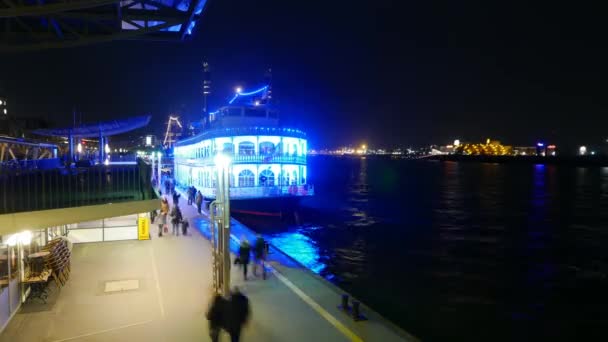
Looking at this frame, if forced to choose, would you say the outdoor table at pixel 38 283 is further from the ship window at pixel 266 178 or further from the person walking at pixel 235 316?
the ship window at pixel 266 178

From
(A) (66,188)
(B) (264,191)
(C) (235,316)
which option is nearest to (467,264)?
(B) (264,191)

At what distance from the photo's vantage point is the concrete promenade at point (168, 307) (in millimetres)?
7953

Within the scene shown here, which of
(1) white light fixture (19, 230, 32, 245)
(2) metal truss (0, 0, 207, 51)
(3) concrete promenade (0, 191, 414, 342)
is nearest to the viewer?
(3) concrete promenade (0, 191, 414, 342)

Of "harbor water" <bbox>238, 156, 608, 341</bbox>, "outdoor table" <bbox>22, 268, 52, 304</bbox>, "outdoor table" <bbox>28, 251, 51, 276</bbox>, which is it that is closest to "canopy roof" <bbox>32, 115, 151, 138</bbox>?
"harbor water" <bbox>238, 156, 608, 341</bbox>

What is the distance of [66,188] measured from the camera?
32.4ft

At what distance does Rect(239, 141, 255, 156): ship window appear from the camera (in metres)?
29.6

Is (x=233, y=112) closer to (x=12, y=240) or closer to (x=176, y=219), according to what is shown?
(x=176, y=219)

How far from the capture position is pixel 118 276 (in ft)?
37.4

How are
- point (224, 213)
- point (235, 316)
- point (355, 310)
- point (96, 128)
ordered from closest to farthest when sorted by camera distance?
point (235, 316) → point (224, 213) → point (355, 310) → point (96, 128)

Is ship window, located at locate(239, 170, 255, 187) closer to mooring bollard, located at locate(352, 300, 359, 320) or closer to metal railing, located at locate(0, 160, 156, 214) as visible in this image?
metal railing, located at locate(0, 160, 156, 214)

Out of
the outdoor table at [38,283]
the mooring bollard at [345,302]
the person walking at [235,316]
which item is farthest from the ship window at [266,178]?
the person walking at [235,316]

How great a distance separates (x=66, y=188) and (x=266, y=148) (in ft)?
67.8

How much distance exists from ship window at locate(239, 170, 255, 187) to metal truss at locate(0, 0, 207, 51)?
807 inches

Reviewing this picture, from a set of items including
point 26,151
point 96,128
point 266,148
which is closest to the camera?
point 26,151
